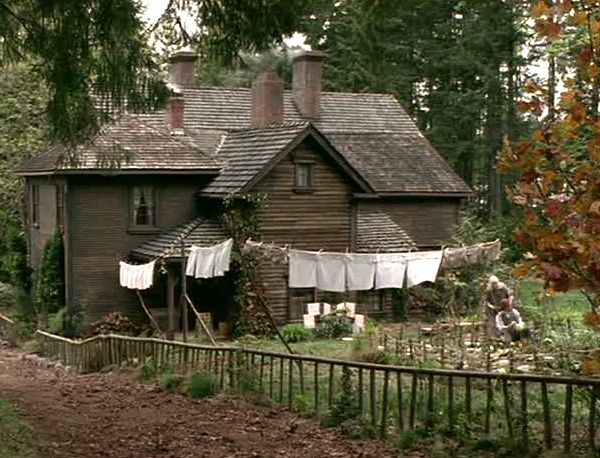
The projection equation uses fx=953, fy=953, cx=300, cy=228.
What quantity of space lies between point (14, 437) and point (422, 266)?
1548 cm

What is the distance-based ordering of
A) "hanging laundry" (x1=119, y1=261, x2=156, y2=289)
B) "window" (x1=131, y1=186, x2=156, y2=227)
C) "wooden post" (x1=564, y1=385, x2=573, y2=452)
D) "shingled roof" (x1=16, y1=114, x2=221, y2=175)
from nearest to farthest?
"wooden post" (x1=564, y1=385, x2=573, y2=452)
"hanging laundry" (x1=119, y1=261, x2=156, y2=289)
"shingled roof" (x1=16, y1=114, x2=221, y2=175)
"window" (x1=131, y1=186, x2=156, y2=227)

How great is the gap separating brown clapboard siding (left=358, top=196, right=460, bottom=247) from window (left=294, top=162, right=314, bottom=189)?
17.9 feet

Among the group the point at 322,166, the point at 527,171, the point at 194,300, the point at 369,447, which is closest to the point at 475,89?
the point at 322,166

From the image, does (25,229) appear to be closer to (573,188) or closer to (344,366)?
(344,366)

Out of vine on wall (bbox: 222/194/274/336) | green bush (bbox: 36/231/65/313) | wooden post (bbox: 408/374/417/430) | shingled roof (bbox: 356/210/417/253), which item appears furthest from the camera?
shingled roof (bbox: 356/210/417/253)

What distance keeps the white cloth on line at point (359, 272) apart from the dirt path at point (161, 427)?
8.34 meters

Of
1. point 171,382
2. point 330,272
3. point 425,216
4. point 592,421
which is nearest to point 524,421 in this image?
point 592,421

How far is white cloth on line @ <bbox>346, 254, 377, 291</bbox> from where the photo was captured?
23.3 meters

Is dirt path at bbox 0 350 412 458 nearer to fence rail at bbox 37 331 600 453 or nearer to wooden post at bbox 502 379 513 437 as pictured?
fence rail at bbox 37 331 600 453

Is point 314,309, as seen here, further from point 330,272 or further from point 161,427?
point 161,427

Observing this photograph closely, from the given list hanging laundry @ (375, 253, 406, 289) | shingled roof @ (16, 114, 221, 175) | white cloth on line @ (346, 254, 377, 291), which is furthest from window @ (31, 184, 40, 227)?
hanging laundry @ (375, 253, 406, 289)

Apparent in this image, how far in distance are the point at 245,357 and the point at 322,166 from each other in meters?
14.3

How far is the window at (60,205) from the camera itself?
2782 cm

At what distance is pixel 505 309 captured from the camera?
19328 mm
